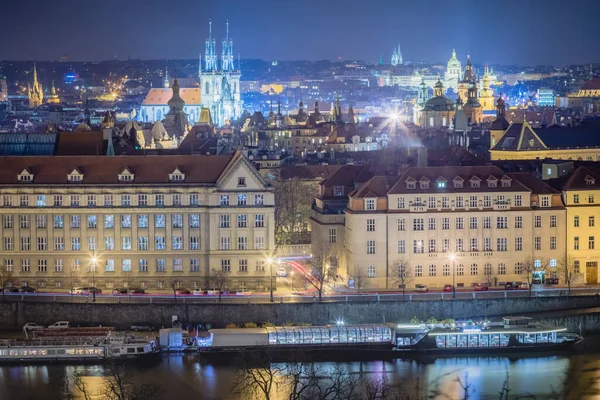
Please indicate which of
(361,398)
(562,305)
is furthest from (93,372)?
(562,305)

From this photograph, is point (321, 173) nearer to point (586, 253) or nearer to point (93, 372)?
point (586, 253)

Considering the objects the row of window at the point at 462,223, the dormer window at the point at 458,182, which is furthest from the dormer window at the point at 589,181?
the dormer window at the point at 458,182

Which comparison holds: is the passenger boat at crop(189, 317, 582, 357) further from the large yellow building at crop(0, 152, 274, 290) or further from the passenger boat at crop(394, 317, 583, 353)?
the large yellow building at crop(0, 152, 274, 290)

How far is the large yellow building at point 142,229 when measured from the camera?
7088 centimetres

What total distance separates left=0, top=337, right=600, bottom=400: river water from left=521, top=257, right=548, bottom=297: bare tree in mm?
7421

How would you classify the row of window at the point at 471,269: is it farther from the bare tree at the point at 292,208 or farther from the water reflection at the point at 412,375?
the bare tree at the point at 292,208

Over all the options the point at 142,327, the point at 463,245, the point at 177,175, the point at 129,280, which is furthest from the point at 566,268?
→ the point at 129,280

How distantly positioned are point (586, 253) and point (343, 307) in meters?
12.6

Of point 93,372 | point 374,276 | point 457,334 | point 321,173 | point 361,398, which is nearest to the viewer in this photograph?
point 361,398

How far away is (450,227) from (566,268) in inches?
216

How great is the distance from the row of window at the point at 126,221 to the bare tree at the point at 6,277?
1.91 m

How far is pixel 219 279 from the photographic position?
69938 mm

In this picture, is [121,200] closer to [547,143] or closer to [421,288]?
[421,288]

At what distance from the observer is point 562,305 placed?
222 ft
